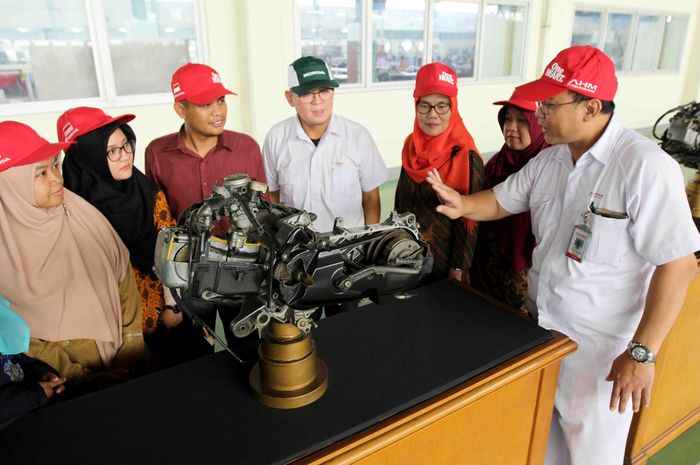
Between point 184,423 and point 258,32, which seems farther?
point 258,32

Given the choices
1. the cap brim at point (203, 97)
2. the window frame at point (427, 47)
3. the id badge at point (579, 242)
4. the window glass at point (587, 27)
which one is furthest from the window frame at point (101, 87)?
the window glass at point (587, 27)

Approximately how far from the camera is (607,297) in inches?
58.2

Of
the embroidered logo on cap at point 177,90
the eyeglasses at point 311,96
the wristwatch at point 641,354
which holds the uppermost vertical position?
the embroidered logo on cap at point 177,90

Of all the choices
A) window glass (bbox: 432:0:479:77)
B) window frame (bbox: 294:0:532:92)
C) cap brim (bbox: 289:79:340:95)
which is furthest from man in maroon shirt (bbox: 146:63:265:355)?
window glass (bbox: 432:0:479:77)

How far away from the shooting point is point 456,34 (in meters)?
6.40

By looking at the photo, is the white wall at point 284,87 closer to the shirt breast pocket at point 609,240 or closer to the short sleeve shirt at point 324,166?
the short sleeve shirt at point 324,166

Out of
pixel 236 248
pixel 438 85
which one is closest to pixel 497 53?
pixel 438 85

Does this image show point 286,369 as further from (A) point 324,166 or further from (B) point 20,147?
(A) point 324,166

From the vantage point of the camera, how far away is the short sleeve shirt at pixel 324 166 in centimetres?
216

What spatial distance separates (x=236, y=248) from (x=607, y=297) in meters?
1.11

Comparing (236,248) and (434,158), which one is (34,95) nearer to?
(434,158)

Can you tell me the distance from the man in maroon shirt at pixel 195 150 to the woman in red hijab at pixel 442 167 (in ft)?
2.38

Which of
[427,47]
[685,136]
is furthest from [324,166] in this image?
[427,47]

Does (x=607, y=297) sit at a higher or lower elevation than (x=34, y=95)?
lower
